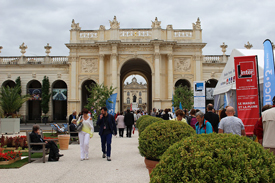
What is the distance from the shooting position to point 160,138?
23.8 ft

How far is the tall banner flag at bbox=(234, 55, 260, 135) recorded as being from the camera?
338 inches

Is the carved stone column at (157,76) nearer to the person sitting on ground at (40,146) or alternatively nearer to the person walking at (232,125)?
the person sitting on ground at (40,146)

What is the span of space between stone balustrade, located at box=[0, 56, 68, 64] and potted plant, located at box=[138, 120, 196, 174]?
3663cm

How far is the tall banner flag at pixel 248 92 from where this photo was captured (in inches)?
338

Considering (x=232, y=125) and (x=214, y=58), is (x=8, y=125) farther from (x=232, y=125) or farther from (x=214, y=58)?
(x=214, y=58)

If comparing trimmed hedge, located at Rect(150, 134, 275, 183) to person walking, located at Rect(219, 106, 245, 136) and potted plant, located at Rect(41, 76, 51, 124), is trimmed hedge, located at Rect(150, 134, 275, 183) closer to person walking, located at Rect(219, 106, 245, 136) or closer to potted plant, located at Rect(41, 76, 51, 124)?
person walking, located at Rect(219, 106, 245, 136)

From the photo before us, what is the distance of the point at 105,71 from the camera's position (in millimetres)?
39750

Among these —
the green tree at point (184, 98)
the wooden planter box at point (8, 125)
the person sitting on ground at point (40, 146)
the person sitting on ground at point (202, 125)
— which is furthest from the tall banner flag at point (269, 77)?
the green tree at point (184, 98)

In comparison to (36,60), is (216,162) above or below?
below

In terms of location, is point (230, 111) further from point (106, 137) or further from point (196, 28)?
point (196, 28)

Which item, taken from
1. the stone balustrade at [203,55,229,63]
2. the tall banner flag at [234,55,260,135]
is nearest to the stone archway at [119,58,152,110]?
the stone balustrade at [203,55,229,63]

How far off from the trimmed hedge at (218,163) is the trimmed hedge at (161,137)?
3597 millimetres

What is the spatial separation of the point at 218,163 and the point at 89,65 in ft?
123

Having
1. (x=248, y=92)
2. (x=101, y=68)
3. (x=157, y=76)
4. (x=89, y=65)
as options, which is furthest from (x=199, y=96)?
(x=89, y=65)
